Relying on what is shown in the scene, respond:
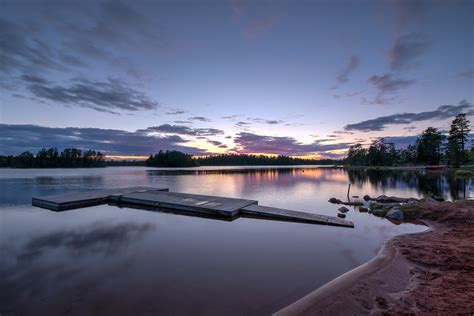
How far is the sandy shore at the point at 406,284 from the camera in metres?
4.46

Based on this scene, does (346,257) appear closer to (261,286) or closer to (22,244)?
(261,286)

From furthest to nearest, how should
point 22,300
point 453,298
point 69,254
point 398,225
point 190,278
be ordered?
point 398,225 → point 69,254 → point 190,278 → point 22,300 → point 453,298

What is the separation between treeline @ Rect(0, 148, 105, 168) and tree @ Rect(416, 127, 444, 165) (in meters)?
141

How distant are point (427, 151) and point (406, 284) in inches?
3342

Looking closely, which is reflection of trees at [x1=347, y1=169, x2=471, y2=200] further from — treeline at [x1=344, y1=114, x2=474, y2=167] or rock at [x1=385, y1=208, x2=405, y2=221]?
treeline at [x1=344, y1=114, x2=474, y2=167]

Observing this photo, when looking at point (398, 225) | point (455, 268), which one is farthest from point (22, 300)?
point (398, 225)

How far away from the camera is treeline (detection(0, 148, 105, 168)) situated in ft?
326

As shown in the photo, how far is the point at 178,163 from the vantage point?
128250 mm

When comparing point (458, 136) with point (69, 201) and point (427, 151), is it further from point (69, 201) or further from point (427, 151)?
point (69, 201)

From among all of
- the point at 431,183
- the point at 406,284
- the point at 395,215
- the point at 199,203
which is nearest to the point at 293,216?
the point at 395,215

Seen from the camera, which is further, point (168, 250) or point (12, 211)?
point (12, 211)

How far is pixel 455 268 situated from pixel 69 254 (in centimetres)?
1234

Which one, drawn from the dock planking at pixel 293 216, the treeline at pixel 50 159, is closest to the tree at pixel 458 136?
the dock planking at pixel 293 216

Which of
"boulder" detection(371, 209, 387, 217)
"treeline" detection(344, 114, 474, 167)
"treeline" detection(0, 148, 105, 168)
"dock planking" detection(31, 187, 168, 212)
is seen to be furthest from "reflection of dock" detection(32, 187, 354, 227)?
"treeline" detection(0, 148, 105, 168)
